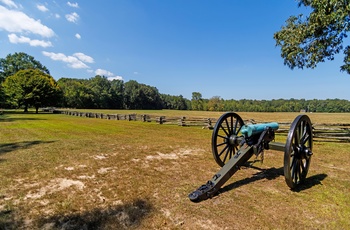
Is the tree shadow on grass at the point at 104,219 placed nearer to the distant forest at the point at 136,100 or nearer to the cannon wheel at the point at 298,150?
the cannon wheel at the point at 298,150

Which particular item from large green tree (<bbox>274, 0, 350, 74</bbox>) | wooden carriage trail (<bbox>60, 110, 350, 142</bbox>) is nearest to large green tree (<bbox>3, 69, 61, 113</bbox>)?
wooden carriage trail (<bbox>60, 110, 350, 142</bbox>)

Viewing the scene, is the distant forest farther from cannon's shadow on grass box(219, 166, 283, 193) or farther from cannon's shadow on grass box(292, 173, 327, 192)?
cannon's shadow on grass box(292, 173, 327, 192)

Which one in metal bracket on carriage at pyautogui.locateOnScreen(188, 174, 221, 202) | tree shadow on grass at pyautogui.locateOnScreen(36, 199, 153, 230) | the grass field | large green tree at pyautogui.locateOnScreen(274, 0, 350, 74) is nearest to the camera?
tree shadow on grass at pyautogui.locateOnScreen(36, 199, 153, 230)

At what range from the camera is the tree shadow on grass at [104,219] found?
2906mm

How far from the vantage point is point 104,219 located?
3.09m

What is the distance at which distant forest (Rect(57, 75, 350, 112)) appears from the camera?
6543 cm

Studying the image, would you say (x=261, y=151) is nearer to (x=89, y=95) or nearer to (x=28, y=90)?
(x=28, y=90)

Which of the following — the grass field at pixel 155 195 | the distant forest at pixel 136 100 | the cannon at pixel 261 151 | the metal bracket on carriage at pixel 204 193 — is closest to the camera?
the grass field at pixel 155 195

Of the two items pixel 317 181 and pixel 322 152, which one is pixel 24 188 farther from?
pixel 322 152

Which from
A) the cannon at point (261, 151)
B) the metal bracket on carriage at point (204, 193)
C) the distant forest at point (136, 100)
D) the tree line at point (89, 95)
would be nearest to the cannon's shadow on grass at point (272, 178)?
the cannon at point (261, 151)

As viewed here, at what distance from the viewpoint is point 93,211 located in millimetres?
3299

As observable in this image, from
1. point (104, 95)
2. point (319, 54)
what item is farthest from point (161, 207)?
point (104, 95)

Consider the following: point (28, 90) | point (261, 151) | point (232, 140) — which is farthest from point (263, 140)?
point (28, 90)

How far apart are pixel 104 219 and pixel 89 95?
6988cm
